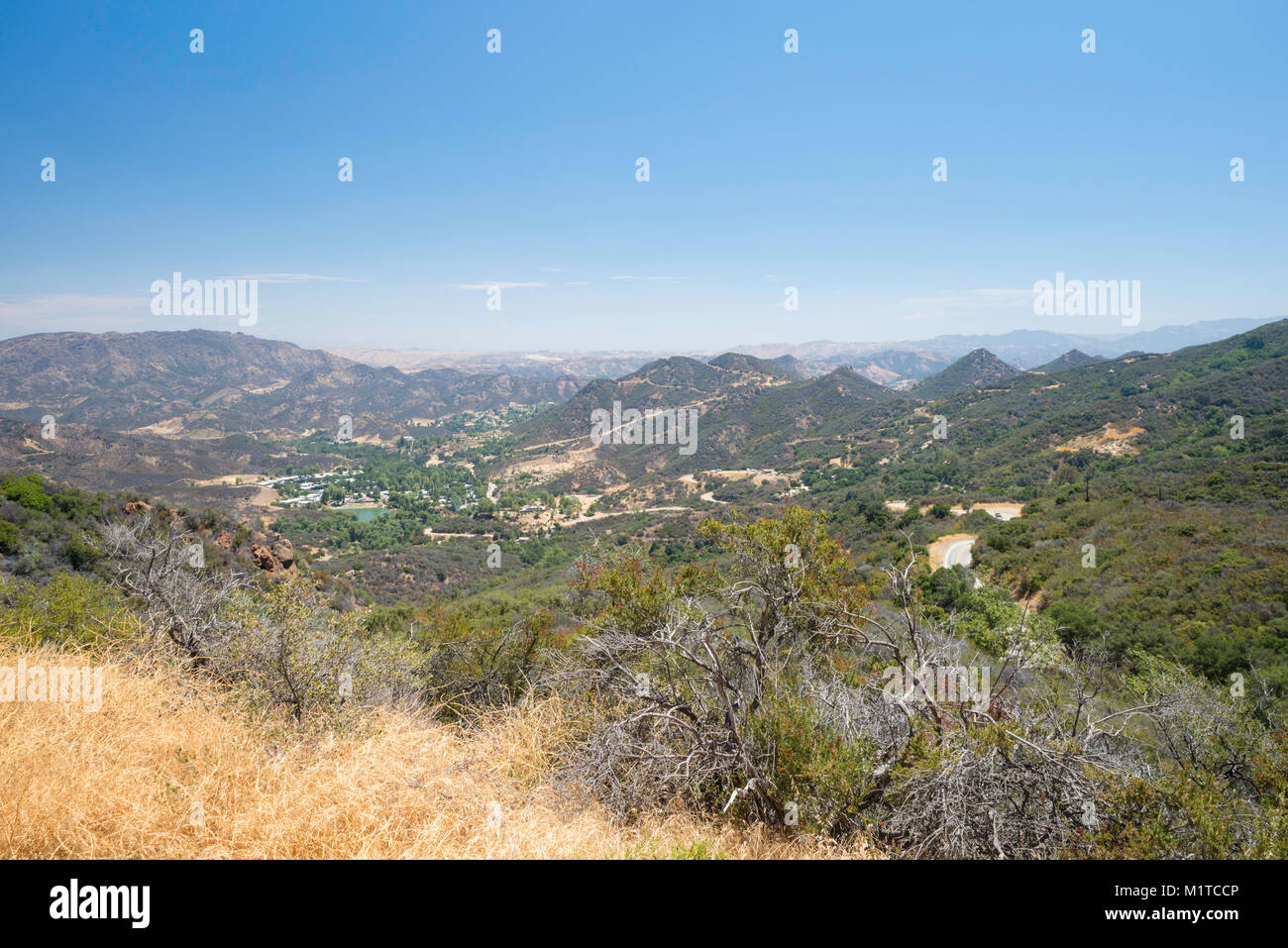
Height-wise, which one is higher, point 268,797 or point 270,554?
point 268,797

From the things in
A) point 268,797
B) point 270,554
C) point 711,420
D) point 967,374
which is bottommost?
point 270,554

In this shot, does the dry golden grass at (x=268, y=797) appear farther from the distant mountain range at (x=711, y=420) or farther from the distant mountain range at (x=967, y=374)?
the distant mountain range at (x=967, y=374)

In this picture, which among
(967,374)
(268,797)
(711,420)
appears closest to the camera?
(268,797)

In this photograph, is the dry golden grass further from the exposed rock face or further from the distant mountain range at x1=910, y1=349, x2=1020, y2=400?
the distant mountain range at x1=910, y1=349, x2=1020, y2=400

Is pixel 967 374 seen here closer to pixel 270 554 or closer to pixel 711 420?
pixel 711 420

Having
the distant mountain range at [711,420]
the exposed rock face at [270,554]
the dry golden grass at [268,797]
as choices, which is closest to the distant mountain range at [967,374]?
the distant mountain range at [711,420]

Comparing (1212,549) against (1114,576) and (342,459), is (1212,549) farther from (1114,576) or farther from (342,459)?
(342,459)

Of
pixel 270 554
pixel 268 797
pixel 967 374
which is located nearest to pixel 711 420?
pixel 967 374

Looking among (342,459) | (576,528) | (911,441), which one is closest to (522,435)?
(342,459)
